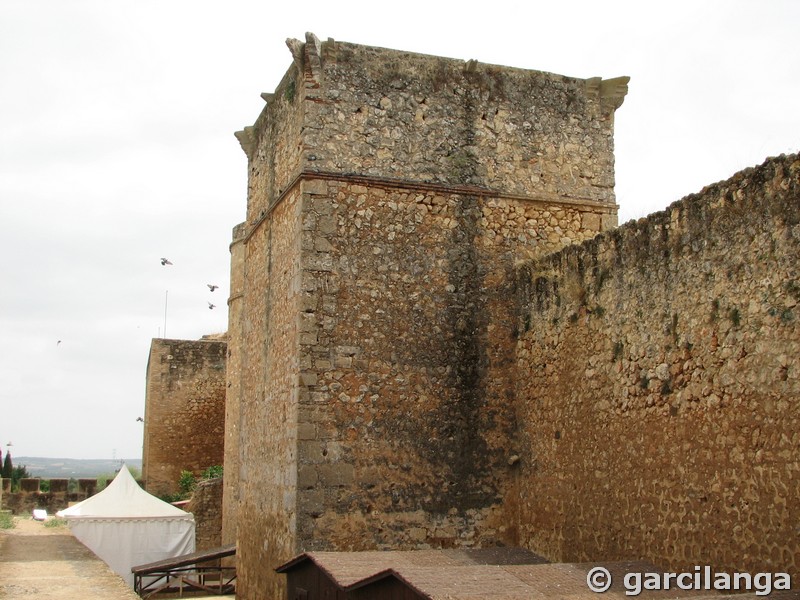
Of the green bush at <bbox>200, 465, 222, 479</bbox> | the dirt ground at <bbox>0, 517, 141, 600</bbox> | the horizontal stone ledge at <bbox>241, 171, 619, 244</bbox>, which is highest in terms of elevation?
the horizontal stone ledge at <bbox>241, 171, 619, 244</bbox>

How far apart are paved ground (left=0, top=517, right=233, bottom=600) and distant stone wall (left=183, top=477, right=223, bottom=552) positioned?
346cm

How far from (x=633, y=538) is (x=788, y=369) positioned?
2.27m

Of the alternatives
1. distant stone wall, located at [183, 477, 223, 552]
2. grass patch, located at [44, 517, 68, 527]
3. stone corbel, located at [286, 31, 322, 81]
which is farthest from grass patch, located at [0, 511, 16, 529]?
stone corbel, located at [286, 31, 322, 81]

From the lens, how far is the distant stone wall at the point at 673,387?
21.1 feet

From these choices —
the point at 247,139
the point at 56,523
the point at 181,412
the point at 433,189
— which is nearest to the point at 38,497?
the point at 181,412

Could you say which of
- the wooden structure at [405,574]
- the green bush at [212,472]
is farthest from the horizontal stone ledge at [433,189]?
the green bush at [212,472]

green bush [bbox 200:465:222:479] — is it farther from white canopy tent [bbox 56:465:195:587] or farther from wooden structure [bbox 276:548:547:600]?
wooden structure [bbox 276:548:547:600]

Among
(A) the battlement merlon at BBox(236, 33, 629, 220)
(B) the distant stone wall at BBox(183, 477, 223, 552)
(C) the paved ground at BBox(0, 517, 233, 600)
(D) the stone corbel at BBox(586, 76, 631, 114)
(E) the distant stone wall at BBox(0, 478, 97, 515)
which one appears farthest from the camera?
(E) the distant stone wall at BBox(0, 478, 97, 515)

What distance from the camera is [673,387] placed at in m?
7.52

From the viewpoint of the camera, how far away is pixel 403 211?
10.0 meters

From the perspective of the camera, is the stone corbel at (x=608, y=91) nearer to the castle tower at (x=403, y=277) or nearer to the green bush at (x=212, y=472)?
the castle tower at (x=403, y=277)

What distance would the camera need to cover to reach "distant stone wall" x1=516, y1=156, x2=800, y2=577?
6.43 metres

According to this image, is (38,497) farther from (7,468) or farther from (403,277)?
(403,277)

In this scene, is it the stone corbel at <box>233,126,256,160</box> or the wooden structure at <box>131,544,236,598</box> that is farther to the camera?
the wooden structure at <box>131,544,236,598</box>
